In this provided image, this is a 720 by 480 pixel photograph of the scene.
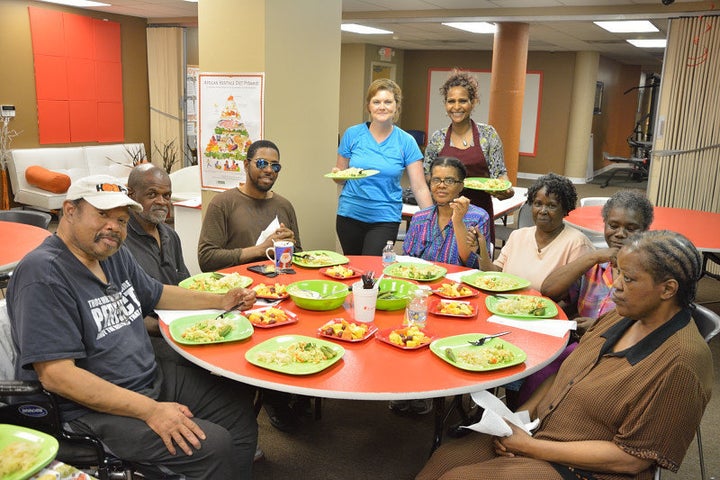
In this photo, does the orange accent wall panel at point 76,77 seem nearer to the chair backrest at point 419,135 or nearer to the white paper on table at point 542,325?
the chair backrest at point 419,135

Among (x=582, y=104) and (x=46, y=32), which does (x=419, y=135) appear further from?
(x=46, y=32)

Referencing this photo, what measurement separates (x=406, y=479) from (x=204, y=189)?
244 centimetres

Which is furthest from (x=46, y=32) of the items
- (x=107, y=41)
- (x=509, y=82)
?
(x=509, y=82)

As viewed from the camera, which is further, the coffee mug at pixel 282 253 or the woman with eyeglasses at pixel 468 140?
the woman with eyeglasses at pixel 468 140

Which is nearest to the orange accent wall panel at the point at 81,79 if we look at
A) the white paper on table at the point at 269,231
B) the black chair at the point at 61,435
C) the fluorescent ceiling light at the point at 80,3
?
the fluorescent ceiling light at the point at 80,3

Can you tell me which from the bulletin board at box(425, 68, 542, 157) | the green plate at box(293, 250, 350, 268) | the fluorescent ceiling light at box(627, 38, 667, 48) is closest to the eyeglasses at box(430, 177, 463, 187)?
the green plate at box(293, 250, 350, 268)

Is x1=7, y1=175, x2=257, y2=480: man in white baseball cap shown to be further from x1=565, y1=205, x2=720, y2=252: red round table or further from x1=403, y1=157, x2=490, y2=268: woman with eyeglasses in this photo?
x1=565, y1=205, x2=720, y2=252: red round table

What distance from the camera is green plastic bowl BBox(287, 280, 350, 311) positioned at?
7.89 feet

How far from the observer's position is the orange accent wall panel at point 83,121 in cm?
891

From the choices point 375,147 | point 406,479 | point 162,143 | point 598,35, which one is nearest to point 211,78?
point 375,147

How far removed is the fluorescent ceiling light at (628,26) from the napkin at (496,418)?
306 inches

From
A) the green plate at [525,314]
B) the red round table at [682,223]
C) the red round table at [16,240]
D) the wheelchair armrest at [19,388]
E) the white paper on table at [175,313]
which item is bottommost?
the wheelchair armrest at [19,388]

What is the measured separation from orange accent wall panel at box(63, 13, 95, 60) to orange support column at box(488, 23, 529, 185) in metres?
6.04

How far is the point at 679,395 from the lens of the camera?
1583mm
